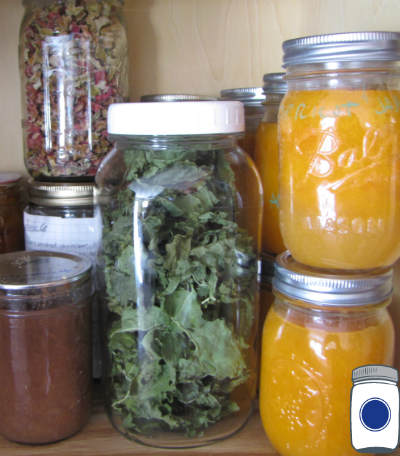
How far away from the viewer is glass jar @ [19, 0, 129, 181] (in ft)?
2.61

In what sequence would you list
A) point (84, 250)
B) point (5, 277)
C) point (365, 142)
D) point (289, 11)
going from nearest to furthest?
point (365, 142) → point (5, 277) → point (84, 250) → point (289, 11)

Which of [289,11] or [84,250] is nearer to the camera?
[84,250]

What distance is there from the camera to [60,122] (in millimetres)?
810

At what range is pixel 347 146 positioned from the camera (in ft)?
1.88

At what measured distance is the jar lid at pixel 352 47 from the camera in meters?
0.56

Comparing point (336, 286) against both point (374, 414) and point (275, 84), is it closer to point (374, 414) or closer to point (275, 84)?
point (374, 414)

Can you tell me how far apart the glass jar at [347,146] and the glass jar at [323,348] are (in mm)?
30

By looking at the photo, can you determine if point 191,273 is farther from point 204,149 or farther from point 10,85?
point 10,85

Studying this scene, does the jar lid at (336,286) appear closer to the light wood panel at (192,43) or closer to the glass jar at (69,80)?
the glass jar at (69,80)

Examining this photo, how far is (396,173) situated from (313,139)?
0.10m

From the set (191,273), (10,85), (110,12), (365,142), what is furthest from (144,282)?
(10,85)

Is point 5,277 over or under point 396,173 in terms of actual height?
under

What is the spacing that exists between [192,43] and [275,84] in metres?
0.28

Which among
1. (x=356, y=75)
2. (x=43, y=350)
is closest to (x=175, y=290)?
(x=43, y=350)
